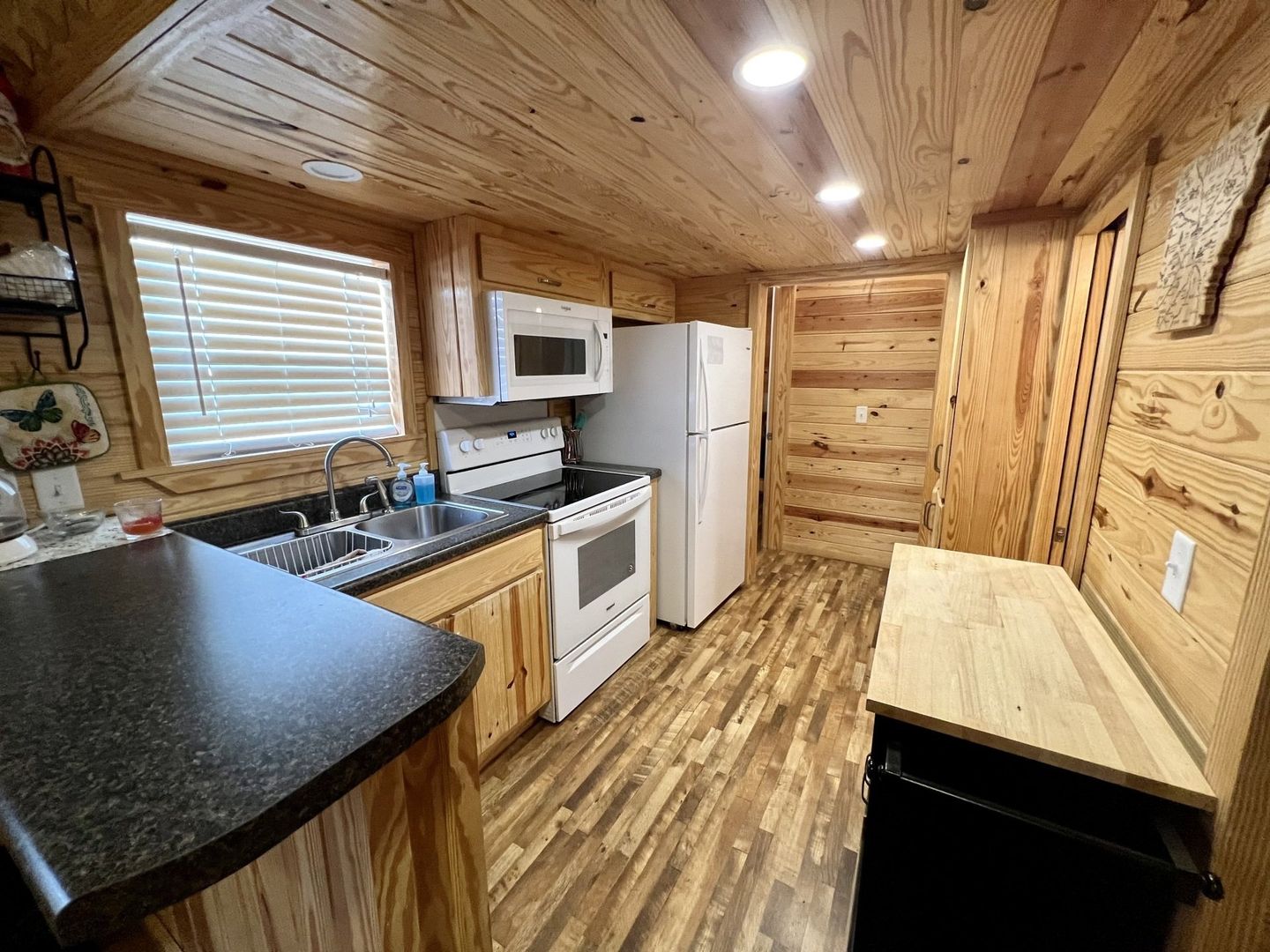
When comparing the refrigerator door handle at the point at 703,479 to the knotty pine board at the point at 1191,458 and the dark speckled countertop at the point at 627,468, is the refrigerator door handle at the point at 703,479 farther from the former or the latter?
the knotty pine board at the point at 1191,458

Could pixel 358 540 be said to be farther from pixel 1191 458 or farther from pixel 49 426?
pixel 1191 458

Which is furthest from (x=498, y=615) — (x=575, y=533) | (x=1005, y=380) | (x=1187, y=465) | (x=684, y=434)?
(x=1005, y=380)

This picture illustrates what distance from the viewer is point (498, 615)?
5.78 ft

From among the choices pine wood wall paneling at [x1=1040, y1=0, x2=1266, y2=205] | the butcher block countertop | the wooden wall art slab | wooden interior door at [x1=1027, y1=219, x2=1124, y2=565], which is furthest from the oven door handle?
pine wood wall paneling at [x1=1040, y1=0, x2=1266, y2=205]

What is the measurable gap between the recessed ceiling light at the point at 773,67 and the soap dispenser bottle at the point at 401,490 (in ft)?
5.36

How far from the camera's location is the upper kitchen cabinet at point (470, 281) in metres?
1.90

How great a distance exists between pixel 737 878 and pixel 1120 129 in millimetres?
2195

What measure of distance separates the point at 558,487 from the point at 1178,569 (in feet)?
7.34

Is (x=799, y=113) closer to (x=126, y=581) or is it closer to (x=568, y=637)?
(x=126, y=581)

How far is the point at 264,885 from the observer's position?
690mm

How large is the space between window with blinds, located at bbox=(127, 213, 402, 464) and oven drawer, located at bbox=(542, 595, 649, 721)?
4.02 ft

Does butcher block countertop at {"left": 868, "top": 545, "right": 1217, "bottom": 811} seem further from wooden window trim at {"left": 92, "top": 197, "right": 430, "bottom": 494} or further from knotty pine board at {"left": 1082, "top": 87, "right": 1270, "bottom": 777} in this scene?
wooden window trim at {"left": 92, "top": 197, "right": 430, "bottom": 494}

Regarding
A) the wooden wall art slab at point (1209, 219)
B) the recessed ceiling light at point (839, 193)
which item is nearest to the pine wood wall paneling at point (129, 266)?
the recessed ceiling light at point (839, 193)

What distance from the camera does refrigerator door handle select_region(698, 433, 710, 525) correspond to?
2.63 meters
